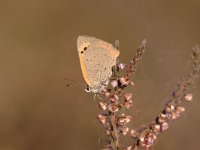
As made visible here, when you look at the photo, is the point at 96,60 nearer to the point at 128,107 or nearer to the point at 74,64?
the point at 128,107

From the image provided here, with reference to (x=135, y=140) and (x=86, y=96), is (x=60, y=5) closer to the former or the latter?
(x=86, y=96)

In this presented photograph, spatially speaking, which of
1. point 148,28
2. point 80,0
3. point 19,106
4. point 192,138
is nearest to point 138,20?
point 148,28

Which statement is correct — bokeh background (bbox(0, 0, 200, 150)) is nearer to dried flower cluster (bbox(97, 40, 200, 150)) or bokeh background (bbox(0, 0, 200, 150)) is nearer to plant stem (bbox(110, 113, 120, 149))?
dried flower cluster (bbox(97, 40, 200, 150))

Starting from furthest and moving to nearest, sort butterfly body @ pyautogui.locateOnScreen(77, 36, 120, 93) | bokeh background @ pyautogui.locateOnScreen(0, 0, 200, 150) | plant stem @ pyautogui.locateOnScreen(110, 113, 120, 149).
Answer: bokeh background @ pyautogui.locateOnScreen(0, 0, 200, 150)
butterfly body @ pyautogui.locateOnScreen(77, 36, 120, 93)
plant stem @ pyautogui.locateOnScreen(110, 113, 120, 149)

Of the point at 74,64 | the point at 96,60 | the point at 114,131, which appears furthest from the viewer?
the point at 74,64

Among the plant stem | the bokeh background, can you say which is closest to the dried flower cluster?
the plant stem


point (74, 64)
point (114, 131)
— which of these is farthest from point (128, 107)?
point (74, 64)

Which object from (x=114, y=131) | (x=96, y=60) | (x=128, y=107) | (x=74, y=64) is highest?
(x=74, y=64)
